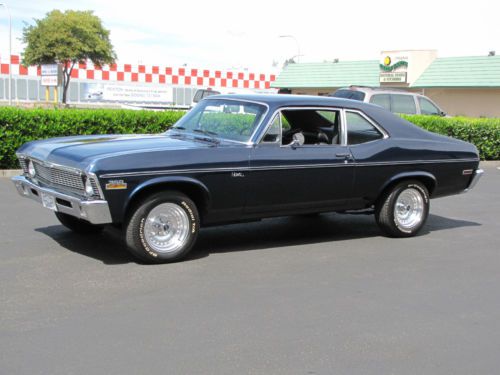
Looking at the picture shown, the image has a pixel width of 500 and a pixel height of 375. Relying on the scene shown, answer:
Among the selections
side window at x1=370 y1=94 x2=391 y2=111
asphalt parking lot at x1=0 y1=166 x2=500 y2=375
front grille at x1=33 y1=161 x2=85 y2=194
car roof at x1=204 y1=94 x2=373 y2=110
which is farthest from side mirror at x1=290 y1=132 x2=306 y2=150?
side window at x1=370 y1=94 x2=391 y2=111

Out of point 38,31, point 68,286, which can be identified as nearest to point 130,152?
point 68,286

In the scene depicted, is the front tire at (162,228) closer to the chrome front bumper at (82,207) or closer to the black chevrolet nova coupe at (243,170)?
the black chevrolet nova coupe at (243,170)

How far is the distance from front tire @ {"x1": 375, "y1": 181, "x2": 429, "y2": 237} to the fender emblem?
3088mm

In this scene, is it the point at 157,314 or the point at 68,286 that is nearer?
the point at 157,314

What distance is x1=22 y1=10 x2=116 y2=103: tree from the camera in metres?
34.4

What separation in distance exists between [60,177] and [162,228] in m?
1.02

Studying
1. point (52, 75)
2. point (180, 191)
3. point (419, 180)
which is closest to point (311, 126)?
point (419, 180)

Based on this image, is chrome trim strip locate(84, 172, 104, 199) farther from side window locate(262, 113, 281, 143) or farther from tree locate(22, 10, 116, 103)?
tree locate(22, 10, 116, 103)

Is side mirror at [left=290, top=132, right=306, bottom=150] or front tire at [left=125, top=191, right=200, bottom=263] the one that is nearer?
front tire at [left=125, top=191, right=200, bottom=263]

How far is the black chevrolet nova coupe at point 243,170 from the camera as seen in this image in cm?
559

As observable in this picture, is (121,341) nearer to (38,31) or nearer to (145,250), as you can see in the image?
(145,250)

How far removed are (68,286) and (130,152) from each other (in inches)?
50.0

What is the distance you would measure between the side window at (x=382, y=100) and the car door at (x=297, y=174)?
9.68m

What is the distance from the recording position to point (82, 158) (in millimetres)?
5516
